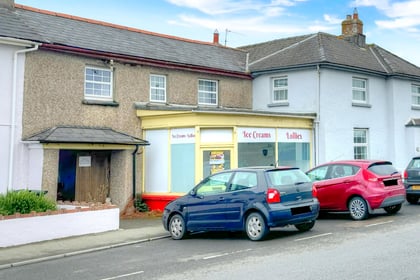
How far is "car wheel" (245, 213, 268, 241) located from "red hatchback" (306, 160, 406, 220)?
12.7ft

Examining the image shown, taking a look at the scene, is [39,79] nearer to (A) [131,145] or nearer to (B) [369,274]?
(A) [131,145]

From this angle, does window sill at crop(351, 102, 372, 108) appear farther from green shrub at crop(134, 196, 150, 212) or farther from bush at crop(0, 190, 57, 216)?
bush at crop(0, 190, 57, 216)

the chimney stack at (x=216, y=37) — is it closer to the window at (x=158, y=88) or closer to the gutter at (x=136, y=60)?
the gutter at (x=136, y=60)

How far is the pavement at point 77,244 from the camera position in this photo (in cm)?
989

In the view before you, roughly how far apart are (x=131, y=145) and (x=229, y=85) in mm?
6373

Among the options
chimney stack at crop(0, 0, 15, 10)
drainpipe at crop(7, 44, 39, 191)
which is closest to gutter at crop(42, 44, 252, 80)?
drainpipe at crop(7, 44, 39, 191)

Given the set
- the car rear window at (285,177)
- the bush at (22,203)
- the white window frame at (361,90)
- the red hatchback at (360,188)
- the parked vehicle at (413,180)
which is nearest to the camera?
the car rear window at (285,177)

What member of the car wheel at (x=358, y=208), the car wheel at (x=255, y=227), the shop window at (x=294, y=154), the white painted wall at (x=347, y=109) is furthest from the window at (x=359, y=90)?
the car wheel at (x=255, y=227)

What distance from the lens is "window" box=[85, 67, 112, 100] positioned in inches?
658

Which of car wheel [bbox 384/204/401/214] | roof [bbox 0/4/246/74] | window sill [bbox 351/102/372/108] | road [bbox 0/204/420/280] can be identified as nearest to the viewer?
road [bbox 0/204/420/280]

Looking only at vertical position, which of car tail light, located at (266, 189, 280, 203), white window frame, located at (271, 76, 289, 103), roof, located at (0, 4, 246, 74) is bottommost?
car tail light, located at (266, 189, 280, 203)

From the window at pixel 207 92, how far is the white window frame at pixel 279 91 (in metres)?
2.78

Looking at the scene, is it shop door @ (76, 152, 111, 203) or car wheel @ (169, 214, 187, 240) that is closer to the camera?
car wheel @ (169, 214, 187, 240)

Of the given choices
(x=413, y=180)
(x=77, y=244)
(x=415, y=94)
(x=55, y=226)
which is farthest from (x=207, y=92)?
(x=415, y=94)
